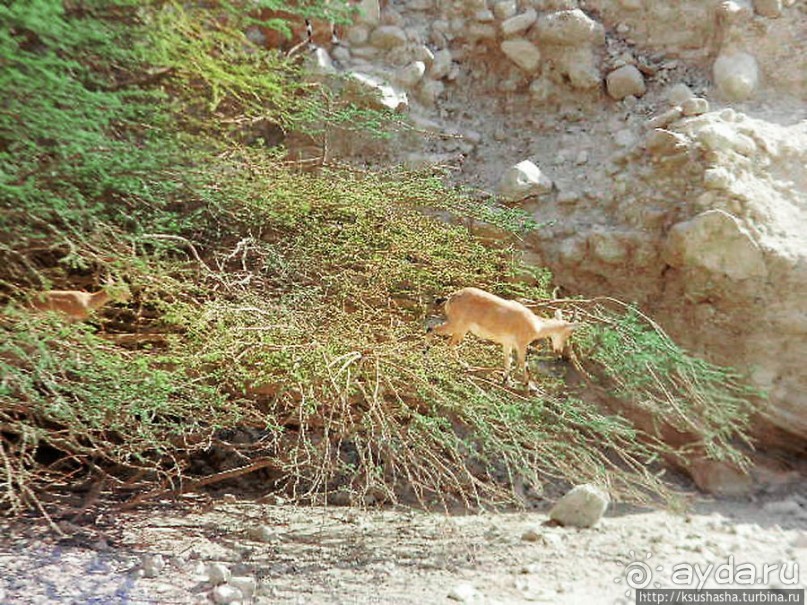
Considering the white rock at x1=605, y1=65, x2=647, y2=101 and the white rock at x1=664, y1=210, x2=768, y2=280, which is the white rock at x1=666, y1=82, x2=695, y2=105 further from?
the white rock at x1=664, y1=210, x2=768, y2=280

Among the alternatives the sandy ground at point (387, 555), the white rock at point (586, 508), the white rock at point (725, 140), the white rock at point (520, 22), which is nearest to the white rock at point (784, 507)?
the sandy ground at point (387, 555)

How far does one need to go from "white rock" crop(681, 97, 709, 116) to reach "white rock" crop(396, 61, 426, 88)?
981 mm

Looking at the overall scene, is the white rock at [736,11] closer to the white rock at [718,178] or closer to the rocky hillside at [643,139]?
the rocky hillside at [643,139]

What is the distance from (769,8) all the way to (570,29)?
2.31ft

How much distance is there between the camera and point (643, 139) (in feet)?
8.82

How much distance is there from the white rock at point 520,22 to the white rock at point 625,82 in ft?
1.23

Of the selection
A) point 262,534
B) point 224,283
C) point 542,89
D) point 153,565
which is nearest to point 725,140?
point 542,89

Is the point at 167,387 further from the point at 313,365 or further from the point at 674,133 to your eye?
the point at 674,133

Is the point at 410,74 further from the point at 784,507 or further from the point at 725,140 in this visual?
the point at 784,507

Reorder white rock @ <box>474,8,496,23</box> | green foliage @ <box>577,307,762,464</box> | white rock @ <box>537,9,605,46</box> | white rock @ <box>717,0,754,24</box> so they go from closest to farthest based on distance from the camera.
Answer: green foliage @ <box>577,307,762,464</box> → white rock @ <box>717,0,754,24</box> → white rock @ <box>537,9,605,46</box> → white rock @ <box>474,8,496,23</box>

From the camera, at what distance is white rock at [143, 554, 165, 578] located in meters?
1.70

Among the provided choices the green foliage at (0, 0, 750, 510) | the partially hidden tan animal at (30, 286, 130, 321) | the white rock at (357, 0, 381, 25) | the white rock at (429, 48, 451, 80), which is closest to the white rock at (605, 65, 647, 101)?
the white rock at (429, 48, 451, 80)

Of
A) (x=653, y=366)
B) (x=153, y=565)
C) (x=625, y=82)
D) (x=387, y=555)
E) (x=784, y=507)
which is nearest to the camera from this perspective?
(x=153, y=565)

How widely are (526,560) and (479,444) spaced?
0.92 m
